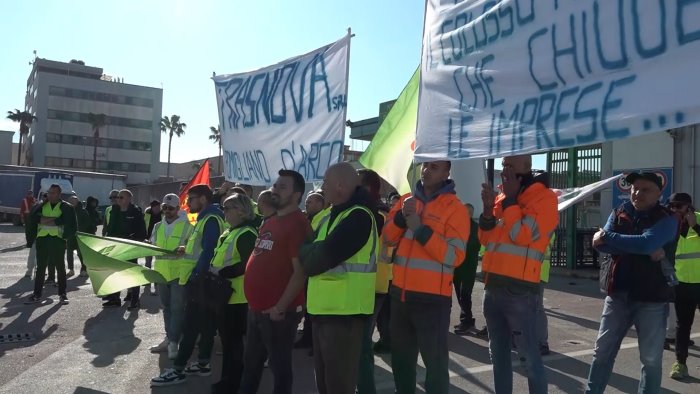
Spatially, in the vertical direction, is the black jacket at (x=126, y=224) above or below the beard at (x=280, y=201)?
below

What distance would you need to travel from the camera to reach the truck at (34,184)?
32281 millimetres

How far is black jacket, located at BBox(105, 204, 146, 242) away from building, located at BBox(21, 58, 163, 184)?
230ft

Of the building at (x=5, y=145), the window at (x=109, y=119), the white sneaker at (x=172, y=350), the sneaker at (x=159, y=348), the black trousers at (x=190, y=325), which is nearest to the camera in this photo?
the black trousers at (x=190, y=325)

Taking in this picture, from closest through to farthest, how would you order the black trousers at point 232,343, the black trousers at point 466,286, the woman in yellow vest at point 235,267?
the black trousers at point 232,343, the woman in yellow vest at point 235,267, the black trousers at point 466,286

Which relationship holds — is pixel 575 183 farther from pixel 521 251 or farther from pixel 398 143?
pixel 521 251

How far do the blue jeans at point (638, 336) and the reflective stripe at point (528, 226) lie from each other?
0.81 m

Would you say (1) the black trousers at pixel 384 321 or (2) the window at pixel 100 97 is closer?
→ (1) the black trousers at pixel 384 321

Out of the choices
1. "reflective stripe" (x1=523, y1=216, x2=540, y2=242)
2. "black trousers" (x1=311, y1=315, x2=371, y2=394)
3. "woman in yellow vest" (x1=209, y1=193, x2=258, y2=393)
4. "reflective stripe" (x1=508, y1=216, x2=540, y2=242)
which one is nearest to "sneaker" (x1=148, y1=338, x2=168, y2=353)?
"woman in yellow vest" (x1=209, y1=193, x2=258, y2=393)

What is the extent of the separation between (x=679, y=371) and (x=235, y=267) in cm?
429

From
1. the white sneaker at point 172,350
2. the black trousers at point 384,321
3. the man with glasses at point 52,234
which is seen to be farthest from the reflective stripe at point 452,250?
the man with glasses at point 52,234

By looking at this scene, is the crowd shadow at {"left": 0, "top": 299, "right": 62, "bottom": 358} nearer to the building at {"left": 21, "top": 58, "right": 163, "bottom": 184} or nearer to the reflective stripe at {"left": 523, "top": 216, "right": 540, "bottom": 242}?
the reflective stripe at {"left": 523, "top": 216, "right": 540, "bottom": 242}

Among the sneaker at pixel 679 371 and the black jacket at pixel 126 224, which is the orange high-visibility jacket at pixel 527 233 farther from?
the black jacket at pixel 126 224

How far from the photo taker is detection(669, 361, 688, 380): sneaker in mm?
5852

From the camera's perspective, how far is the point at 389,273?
5.79 meters
